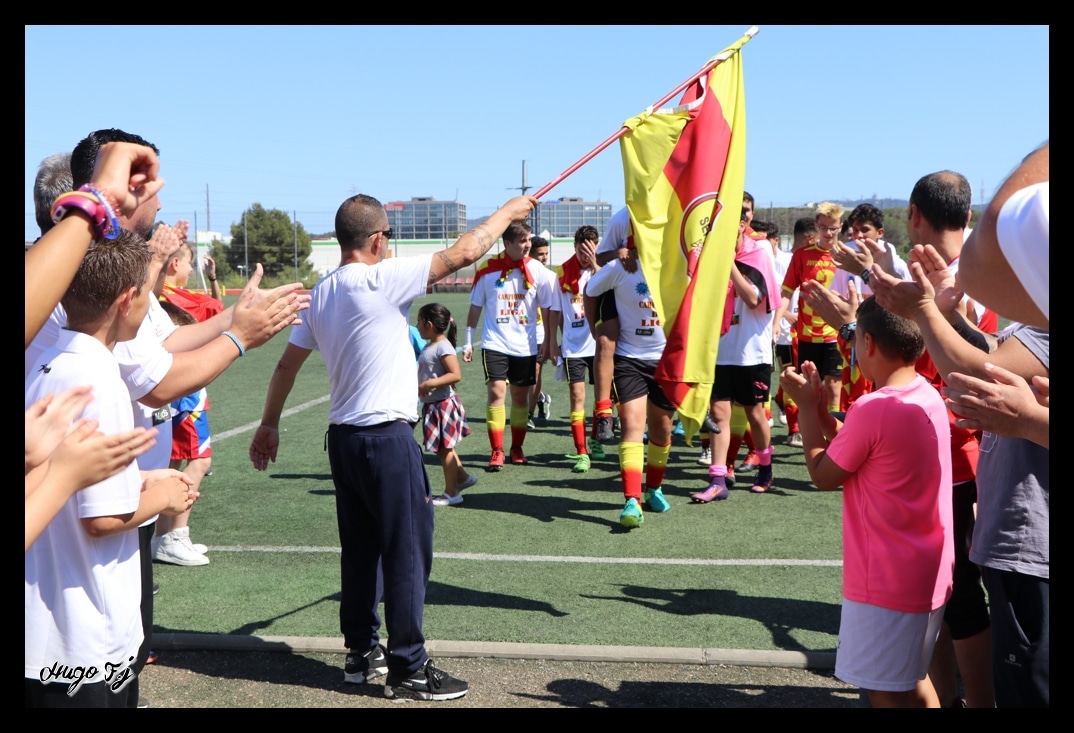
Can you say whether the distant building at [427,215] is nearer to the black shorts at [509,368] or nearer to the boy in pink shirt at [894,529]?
the black shorts at [509,368]

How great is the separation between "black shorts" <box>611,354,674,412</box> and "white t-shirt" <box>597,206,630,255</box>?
0.91 m

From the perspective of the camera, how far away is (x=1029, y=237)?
6.29 feet

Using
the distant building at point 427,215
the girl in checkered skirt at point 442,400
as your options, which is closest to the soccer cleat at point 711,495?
the girl in checkered skirt at point 442,400

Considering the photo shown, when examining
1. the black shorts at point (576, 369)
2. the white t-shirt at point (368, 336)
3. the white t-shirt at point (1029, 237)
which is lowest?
the black shorts at point (576, 369)

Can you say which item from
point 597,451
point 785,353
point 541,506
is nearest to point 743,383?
point 541,506

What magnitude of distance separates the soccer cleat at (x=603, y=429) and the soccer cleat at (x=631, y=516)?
3.30 metres

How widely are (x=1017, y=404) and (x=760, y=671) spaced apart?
104 inches

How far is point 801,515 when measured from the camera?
7871mm

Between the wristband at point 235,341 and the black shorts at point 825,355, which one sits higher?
the wristband at point 235,341

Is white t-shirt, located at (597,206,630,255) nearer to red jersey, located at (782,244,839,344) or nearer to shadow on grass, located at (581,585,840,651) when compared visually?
red jersey, located at (782,244,839,344)

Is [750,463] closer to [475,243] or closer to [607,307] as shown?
[607,307]

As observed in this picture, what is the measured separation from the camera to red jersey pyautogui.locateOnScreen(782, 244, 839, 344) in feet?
31.8

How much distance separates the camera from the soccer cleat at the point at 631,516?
24.5ft

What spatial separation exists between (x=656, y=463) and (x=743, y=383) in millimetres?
1320
